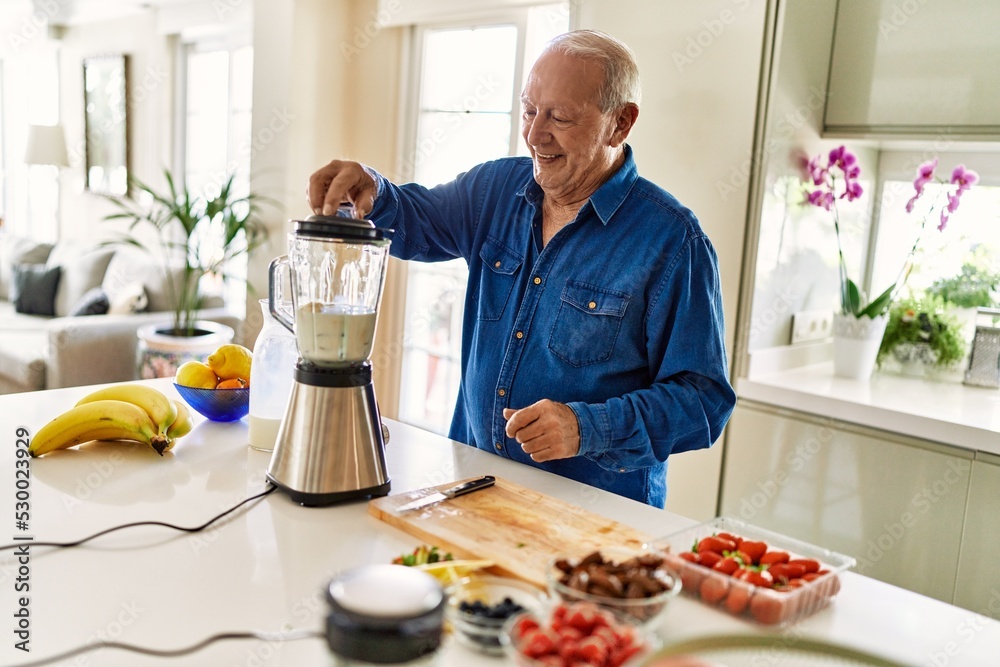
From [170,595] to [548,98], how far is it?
970 millimetres

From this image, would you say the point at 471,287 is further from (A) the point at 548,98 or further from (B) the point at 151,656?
(B) the point at 151,656

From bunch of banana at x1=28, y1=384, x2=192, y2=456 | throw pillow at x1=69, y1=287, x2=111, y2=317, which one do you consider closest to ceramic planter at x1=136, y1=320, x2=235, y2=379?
throw pillow at x1=69, y1=287, x2=111, y2=317

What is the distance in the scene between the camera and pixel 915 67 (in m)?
2.19

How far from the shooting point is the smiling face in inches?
56.7

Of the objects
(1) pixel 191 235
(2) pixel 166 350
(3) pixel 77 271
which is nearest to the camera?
(2) pixel 166 350

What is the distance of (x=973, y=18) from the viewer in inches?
82.0

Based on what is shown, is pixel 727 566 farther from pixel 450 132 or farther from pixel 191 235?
pixel 191 235

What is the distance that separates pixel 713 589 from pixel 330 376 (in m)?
0.56

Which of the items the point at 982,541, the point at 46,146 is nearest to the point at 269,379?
the point at 982,541

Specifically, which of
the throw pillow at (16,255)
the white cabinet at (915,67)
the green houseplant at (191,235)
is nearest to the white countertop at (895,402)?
the white cabinet at (915,67)

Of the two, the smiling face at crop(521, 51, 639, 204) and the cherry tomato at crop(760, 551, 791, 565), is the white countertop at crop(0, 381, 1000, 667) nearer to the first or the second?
the cherry tomato at crop(760, 551, 791, 565)

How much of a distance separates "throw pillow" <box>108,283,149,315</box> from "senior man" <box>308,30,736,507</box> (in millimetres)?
2972

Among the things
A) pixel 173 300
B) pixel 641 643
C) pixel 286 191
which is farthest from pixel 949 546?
pixel 173 300

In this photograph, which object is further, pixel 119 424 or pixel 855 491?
pixel 855 491
